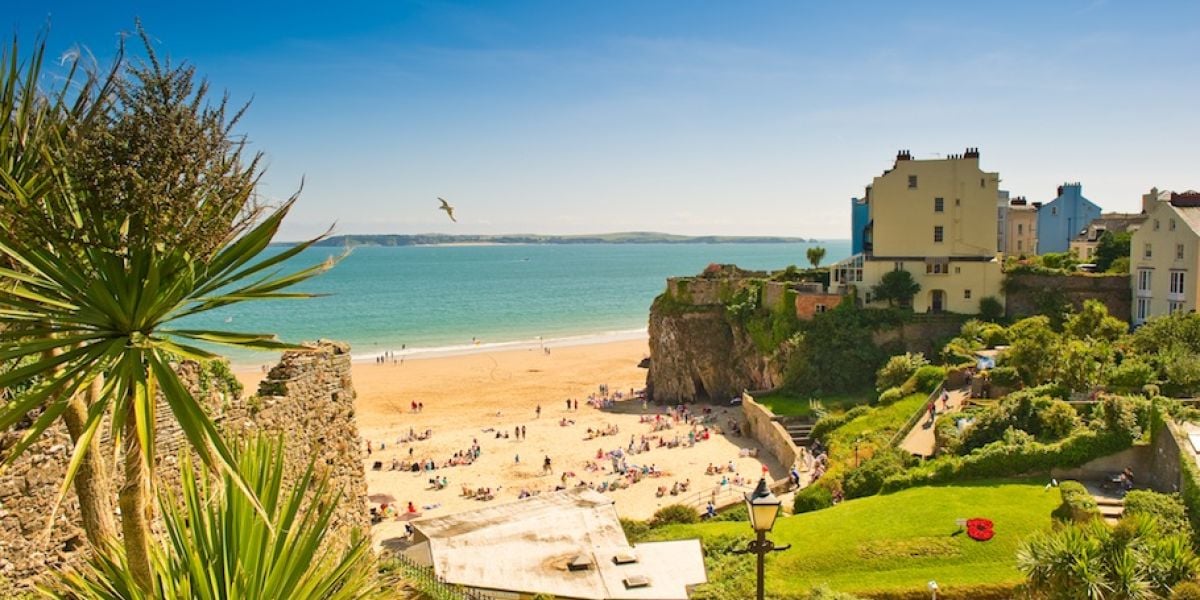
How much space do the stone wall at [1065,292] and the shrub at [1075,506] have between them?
91.0ft

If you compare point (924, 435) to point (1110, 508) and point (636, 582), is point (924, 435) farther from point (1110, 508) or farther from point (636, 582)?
point (636, 582)

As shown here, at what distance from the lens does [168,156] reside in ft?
14.0

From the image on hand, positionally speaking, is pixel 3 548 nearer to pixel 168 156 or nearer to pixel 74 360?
pixel 74 360

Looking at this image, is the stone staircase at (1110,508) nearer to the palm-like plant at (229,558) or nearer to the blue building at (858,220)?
the palm-like plant at (229,558)

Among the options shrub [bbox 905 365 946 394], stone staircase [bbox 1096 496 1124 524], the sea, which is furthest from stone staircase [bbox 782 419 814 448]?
the sea

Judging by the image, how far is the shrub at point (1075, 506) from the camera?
17.3 m

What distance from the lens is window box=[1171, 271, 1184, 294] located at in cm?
3622

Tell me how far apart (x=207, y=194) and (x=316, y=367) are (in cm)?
682

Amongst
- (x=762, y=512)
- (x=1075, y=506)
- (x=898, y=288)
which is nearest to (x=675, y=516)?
(x=1075, y=506)

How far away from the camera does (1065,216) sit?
6838 cm

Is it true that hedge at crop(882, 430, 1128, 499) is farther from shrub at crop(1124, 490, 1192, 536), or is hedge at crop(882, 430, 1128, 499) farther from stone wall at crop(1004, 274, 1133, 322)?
stone wall at crop(1004, 274, 1133, 322)

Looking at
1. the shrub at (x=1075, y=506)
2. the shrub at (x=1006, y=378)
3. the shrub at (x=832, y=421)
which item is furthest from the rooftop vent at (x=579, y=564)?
the shrub at (x=1006, y=378)

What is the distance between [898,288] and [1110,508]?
26359mm

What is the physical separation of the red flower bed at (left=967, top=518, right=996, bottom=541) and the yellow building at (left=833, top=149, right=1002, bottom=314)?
27302 mm
